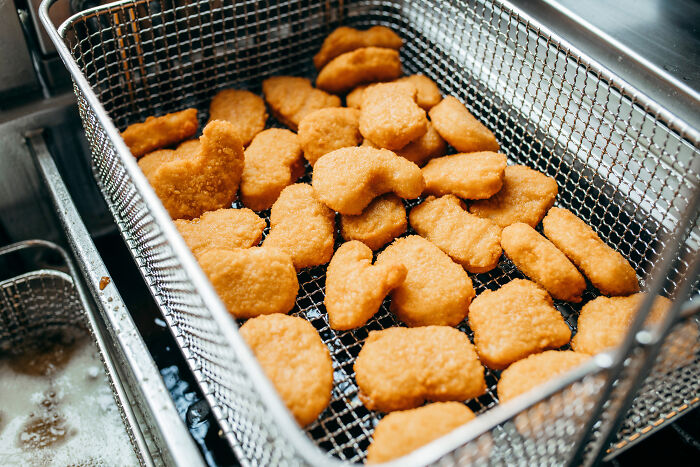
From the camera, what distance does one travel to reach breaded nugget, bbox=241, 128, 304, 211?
150 centimetres

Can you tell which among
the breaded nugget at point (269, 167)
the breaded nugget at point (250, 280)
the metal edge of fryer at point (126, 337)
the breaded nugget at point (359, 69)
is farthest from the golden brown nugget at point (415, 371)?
the breaded nugget at point (359, 69)

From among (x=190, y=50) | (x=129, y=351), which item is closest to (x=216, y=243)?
(x=129, y=351)

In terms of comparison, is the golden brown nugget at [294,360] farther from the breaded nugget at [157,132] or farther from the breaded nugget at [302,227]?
the breaded nugget at [157,132]

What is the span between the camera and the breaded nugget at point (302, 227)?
1.35 meters

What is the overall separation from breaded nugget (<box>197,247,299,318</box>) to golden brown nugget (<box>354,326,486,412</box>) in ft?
0.70

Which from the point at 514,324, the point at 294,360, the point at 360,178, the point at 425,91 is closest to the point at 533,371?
the point at 514,324

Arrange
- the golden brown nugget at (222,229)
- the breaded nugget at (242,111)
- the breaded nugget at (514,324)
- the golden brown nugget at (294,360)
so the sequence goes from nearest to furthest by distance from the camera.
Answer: the golden brown nugget at (294,360), the breaded nugget at (514,324), the golden brown nugget at (222,229), the breaded nugget at (242,111)

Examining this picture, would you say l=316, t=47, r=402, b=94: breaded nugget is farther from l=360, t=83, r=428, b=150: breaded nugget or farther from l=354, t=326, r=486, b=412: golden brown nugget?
l=354, t=326, r=486, b=412: golden brown nugget

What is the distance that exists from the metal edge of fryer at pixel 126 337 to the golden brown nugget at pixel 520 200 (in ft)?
2.69

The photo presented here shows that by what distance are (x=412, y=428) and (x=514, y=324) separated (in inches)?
13.3

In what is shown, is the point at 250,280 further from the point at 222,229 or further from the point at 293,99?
the point at 293,99

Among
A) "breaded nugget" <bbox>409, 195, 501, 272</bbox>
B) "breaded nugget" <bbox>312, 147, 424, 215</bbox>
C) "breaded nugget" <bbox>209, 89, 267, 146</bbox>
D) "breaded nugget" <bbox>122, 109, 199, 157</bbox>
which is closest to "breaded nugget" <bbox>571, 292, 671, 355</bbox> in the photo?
"breaded nugget" <bbox>409, 195, 501, 272</bbox>

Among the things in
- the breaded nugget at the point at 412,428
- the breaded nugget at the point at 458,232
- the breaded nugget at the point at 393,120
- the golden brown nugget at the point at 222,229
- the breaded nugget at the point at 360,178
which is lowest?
the breaded nugget at the point at 412,428

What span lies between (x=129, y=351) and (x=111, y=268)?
2.08 feet
